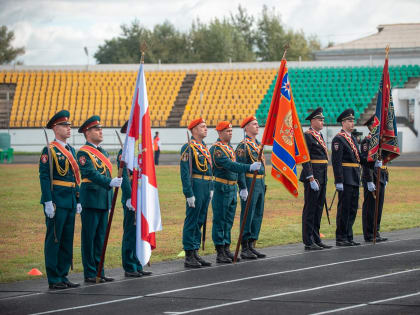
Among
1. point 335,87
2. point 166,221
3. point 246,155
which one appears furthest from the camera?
point 335,87

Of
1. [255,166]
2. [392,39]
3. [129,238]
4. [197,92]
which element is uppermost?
[392,39]

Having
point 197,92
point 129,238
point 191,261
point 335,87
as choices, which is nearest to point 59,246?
point 129,238

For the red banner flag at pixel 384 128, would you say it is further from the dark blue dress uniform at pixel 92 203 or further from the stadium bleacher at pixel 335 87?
the stadium bleacher at pixel 335 87

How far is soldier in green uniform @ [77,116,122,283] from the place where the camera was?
9203 millimetres

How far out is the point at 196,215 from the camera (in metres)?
10.3

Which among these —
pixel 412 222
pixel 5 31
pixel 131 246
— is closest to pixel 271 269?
pixel 131 246

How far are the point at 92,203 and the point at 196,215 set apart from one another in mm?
1601

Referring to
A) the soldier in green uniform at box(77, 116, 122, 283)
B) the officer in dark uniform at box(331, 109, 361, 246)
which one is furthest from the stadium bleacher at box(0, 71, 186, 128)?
the soldier in green uniform at box(77, 116, 122, 283)

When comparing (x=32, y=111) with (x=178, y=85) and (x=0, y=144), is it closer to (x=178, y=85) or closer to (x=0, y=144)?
(x=0, y=144)

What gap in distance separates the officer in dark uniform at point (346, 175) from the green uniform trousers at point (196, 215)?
2.55 metres

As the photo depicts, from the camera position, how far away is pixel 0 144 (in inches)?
1677

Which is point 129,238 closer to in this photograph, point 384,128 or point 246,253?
point 246,253

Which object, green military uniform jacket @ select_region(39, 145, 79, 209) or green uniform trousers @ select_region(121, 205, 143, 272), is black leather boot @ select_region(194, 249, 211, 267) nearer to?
green uniform trousers @ select_region(121, 205, 143, 272)

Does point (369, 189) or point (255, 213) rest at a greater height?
point (369, 189)
